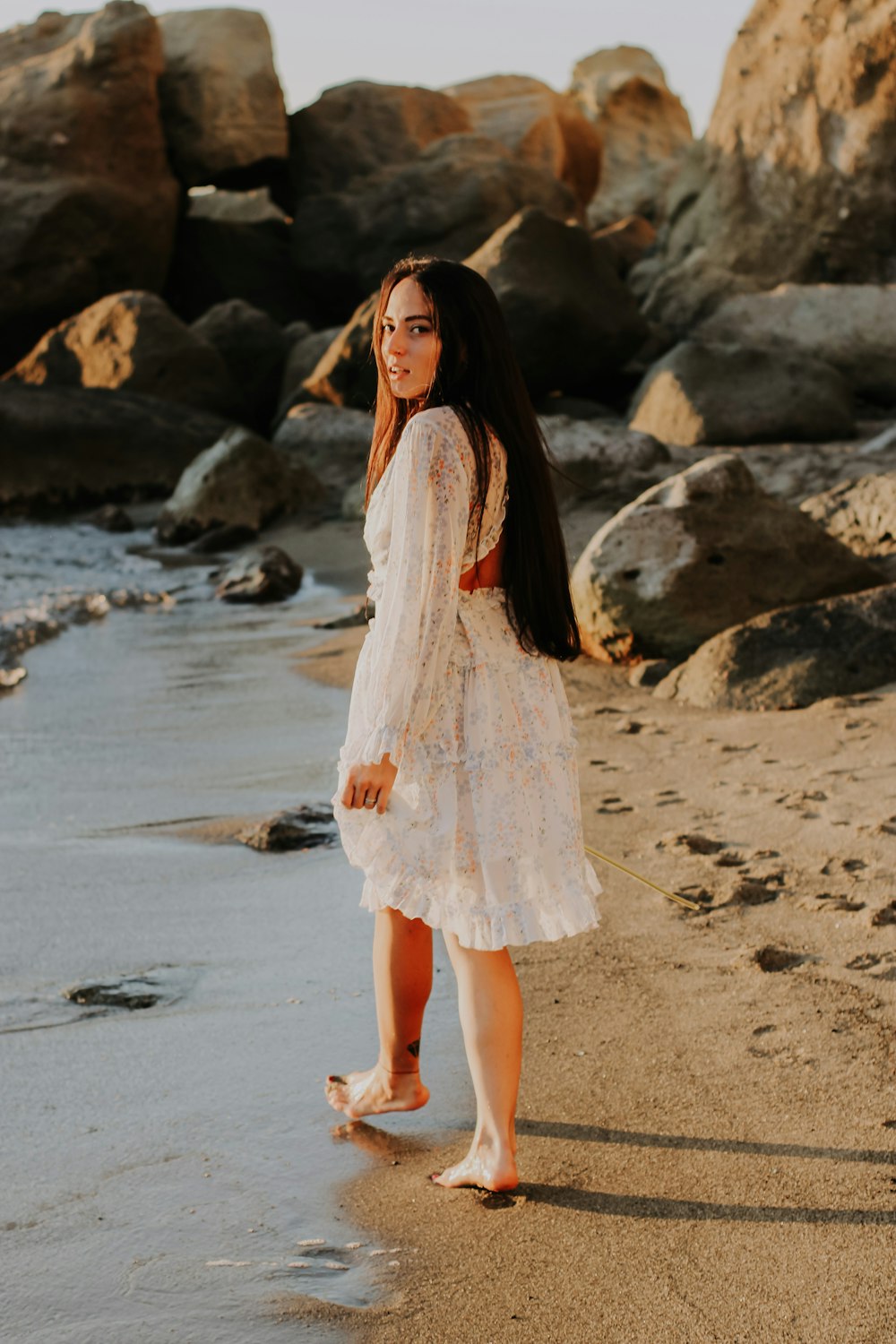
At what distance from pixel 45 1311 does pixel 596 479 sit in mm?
10846

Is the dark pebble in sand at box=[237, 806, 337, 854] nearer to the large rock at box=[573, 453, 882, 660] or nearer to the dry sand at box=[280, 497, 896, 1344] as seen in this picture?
the dry sand at box=[280, 497, 896, 1344]

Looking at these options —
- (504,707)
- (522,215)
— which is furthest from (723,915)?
(522,215)

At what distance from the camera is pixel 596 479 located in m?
12.6

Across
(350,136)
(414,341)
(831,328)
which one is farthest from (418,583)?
(350,136)

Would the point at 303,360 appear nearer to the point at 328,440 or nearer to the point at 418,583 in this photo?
the point at 328,440

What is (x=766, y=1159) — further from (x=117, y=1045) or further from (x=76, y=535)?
(x=76, y=535)

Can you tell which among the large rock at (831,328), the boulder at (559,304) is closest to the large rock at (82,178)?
the boulder at (559,304)

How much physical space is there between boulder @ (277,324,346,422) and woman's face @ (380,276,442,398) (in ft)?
52.4

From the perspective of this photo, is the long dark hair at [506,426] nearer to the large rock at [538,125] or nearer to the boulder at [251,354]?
the boulder at [251,354]

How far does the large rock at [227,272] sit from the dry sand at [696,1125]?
19.7 m

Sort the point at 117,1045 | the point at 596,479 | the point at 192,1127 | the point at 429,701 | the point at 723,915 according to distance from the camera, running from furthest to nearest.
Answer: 1. the point at 596,479
2. the point at 723,915
3. the point at 117,1045
4. the point at 192,1127
5. the point at 429,701

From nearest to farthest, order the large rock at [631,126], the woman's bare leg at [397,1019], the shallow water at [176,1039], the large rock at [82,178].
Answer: the shallow water at [176,1039], the woman's bare leg at [397,1019], the large rock at [82,178], the large rock at [631,126]

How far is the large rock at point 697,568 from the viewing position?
7.01m

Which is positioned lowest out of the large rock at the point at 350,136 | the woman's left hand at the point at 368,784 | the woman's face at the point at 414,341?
the woman's left hand at the point at 368,784
